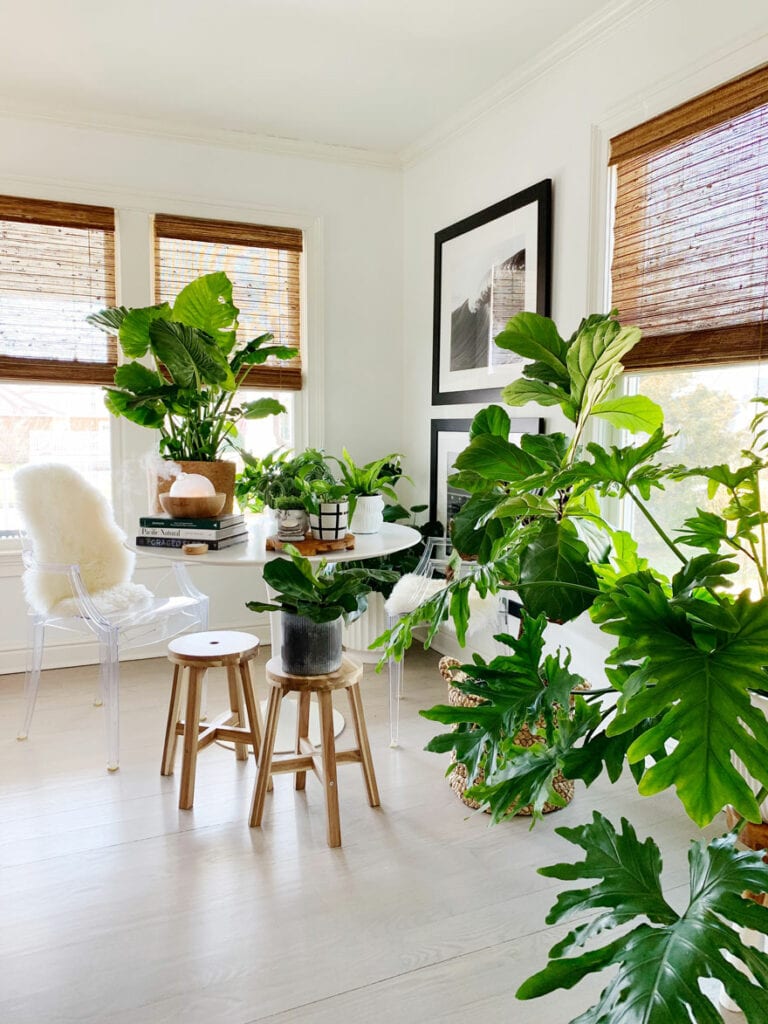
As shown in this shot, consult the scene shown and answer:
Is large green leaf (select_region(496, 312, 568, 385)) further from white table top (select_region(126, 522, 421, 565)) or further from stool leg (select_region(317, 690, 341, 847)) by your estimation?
stool leg (select_region(317, 690, 341, 847))

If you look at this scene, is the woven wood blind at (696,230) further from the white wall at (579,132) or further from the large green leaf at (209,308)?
the large green leaf at (209,308)

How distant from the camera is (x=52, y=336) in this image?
12.3ft

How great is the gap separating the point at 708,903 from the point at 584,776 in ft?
1.02

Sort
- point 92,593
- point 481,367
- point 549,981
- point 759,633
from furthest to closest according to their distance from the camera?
point 481,367 → point 92,593 → point 759,633 → point 549,981

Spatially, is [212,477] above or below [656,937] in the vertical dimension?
above

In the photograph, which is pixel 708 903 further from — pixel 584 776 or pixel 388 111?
pixel 388 111

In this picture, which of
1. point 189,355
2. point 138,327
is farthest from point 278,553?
point 138,327

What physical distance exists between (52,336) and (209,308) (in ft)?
4.25

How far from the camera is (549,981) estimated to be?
91 centimetres

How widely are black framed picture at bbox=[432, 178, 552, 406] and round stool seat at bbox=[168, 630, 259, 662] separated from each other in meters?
1.61

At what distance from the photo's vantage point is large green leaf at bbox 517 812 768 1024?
33.9 inches

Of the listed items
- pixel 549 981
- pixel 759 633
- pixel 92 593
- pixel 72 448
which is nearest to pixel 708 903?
pixel 549 981

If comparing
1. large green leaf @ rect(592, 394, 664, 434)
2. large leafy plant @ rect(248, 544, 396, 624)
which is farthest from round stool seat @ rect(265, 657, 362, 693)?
large green leaf @ rect(592, 394, 664, 434)

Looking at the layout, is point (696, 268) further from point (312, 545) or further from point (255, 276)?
point (255, 276)
